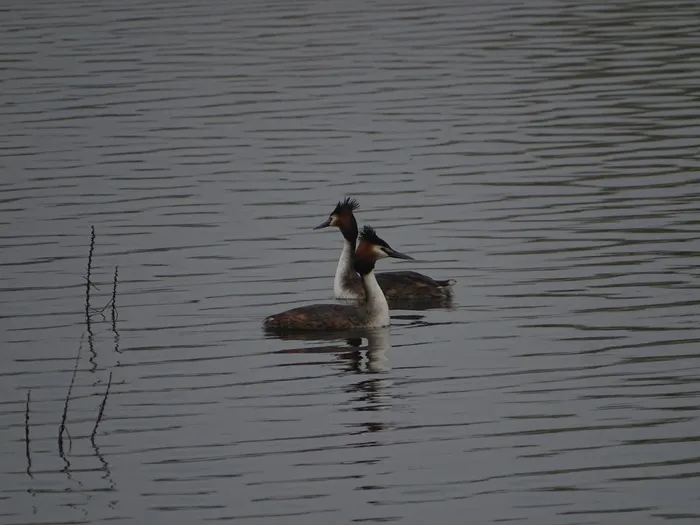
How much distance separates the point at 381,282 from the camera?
15.7m

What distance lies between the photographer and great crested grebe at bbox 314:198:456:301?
50.1ft

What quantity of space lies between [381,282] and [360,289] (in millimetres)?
339

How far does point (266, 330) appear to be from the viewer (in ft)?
46.5

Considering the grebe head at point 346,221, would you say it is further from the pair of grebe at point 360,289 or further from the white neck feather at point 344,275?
the white neck feather at point 344,275

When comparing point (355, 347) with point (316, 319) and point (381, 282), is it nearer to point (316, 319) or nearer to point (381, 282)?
point (316, 319)

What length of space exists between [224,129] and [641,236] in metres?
10.2

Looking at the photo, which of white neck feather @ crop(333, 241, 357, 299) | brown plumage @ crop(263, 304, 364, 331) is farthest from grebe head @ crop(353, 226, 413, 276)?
white neck feather @ crop(333, 241, 357, 299)

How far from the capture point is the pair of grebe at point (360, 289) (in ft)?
46.3

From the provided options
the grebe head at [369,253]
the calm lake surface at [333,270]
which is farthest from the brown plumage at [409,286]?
the grebe head at [369,253]

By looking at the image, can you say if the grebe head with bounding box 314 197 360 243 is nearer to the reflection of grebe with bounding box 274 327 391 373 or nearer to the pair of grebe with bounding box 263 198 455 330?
the pair of grebe with bounding box 263 198 455 330

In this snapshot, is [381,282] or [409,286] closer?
[409,286]

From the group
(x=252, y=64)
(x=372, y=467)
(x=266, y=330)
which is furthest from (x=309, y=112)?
(x=372, y=467)

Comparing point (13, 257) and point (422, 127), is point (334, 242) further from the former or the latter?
point (422, 127)

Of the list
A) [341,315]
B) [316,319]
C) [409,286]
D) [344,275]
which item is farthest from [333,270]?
[316,319]
